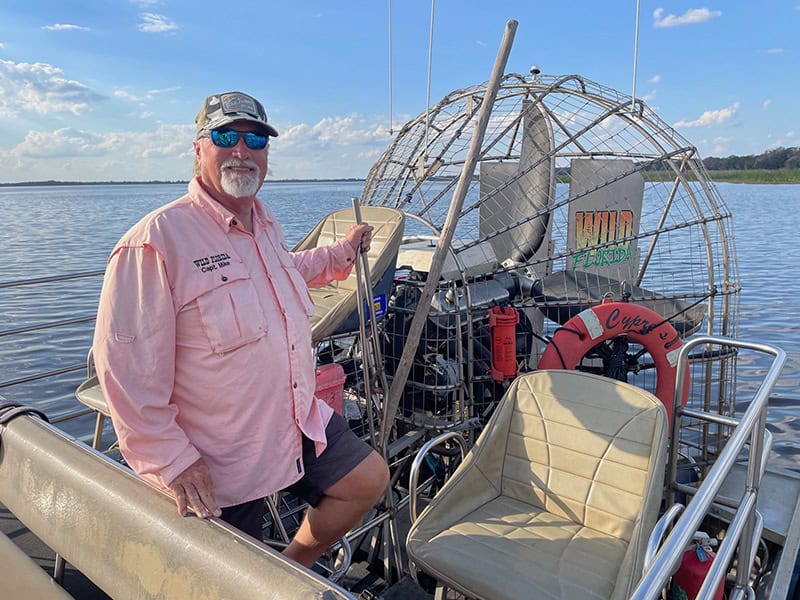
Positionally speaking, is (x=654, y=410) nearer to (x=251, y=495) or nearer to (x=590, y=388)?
(x=590, y=388)

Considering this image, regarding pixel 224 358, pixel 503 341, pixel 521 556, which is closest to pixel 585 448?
pixel 521 556

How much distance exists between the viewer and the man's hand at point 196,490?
4.27 feet

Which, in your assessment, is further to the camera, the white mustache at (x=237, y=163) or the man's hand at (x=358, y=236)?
A: the man's hand at (x=358, y=236)

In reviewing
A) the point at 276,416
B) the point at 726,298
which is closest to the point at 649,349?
the point at 726,298

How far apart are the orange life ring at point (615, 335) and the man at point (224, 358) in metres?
2.10

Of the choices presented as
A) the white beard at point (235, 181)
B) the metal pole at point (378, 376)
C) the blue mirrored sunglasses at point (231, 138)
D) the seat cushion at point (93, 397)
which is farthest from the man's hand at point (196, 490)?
the seat cushion at point (93, 397)

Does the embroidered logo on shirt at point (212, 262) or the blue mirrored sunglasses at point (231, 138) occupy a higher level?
the blue mirrored sunglasses at point (231, 138)

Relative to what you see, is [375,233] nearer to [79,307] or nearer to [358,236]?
[358,236]

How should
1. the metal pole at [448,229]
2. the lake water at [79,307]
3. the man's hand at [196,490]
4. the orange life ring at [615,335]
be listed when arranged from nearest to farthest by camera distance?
the man's hand at [196,490], the metal pole at [448,229], the orange life ring at [615,335], the lake water at [79,307]

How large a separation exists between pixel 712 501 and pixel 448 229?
1.48 meters

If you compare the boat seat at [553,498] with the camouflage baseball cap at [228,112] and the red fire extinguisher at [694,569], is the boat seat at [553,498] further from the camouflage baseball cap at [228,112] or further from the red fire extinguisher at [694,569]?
the camouflage baseball cap at [228,112]

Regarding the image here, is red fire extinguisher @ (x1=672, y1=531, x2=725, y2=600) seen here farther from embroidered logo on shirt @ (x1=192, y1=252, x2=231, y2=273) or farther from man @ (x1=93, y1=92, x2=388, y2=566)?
embroidered logo on shirt @ (x1=192, y1=252, x2=231, y2=273)

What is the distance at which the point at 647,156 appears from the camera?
478 cm

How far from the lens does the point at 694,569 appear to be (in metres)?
2.53
